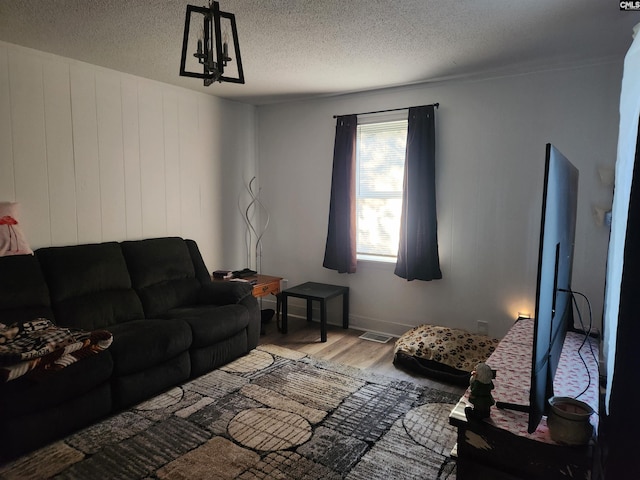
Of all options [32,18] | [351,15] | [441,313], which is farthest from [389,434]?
[32,18]

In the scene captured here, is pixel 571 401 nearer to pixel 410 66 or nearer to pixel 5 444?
pixel 5 444

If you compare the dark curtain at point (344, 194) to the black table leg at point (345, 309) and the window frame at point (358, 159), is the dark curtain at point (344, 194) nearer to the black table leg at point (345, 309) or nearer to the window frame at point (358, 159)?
the window frame at point (358, 159)

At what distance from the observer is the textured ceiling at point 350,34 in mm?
2379

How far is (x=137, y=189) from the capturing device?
12.6 feet

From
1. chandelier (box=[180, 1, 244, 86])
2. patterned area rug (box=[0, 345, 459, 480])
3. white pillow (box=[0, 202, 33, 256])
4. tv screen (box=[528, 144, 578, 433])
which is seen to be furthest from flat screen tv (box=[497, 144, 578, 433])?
white pillow (box=[0, 202, 33, 256])

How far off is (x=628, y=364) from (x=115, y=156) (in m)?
3.70

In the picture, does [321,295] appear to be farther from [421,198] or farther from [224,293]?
[421,198]

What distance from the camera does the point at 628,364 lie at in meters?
1.10

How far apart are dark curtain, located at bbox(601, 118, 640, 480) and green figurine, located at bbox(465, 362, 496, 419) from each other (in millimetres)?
376

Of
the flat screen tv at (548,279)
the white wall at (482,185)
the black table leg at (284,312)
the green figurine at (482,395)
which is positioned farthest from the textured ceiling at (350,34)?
the black table leg at (284,312)

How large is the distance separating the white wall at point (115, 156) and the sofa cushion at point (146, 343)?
102 cm

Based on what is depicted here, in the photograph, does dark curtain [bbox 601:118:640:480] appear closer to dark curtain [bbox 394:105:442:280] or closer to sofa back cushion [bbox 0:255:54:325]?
dark curtain [bbox 394:105:442:280]

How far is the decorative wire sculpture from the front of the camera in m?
5.04

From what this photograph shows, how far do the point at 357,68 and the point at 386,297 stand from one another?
6.97 ft
